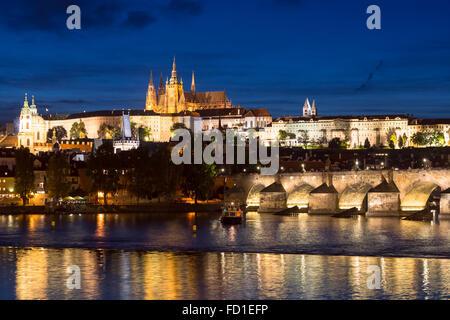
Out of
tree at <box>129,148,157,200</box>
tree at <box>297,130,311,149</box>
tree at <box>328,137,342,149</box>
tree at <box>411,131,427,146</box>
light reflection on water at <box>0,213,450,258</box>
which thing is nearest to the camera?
light reflection on water at <box>0,213,450,258</box>

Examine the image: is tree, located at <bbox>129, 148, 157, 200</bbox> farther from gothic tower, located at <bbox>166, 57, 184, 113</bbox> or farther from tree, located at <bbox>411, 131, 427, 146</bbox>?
gothic tower, located at <bbox>166, 57, 184, 113</bbox>

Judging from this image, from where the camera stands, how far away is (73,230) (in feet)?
154

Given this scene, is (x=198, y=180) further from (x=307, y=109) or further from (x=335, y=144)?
(x=307, y=109)

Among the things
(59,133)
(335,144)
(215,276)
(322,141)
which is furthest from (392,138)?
(215,276)

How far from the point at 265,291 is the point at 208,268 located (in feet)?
16.3

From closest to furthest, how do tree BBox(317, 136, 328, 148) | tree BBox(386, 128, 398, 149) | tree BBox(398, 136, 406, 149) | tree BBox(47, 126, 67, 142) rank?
tree BBox(386, 128, 398, 149), tree BBox(398, 136, 406, 149), tree BBox(317, 136, 328, 148), tree BBox(47, 126, 67, 142)

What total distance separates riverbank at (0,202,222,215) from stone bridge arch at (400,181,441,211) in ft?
55.3

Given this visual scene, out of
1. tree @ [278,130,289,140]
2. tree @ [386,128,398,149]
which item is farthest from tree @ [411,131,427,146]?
tree @ [278,130,289,140]

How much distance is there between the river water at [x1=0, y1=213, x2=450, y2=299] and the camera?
83.1 feet

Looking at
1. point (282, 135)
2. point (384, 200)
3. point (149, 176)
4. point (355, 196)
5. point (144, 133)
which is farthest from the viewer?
point (282, 135)

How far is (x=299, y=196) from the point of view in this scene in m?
61.6

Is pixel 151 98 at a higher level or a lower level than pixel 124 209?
higher

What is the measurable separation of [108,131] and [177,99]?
25.6 metres
